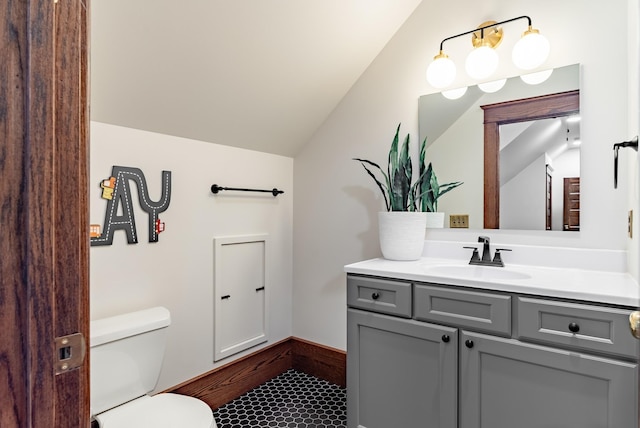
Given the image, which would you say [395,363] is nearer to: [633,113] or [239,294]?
[239,294]

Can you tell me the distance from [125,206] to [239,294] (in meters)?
0.89

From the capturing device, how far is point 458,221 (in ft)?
6.53

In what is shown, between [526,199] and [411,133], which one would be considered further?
[411,133]

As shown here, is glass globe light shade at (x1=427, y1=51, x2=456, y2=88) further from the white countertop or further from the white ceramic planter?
the white countertop

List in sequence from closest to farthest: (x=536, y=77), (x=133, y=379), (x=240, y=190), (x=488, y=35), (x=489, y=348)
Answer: (x=489, y=348), (x=133, y=379), (x=536, y=77), (x=488, y=35), (x=240, y=190)

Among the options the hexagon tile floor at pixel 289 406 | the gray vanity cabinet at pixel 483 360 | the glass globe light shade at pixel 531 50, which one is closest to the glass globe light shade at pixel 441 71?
the glass globe light shade at pixel 531 50

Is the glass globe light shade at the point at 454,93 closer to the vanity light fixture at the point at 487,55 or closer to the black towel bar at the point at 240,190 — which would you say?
the vanity light fixture at the point at 487,55

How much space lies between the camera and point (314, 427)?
192 centimetres

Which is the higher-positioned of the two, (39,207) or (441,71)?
(441,71)

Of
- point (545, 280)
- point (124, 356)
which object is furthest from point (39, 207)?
point (545, 280)

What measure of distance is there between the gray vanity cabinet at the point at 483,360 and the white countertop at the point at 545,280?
32mm

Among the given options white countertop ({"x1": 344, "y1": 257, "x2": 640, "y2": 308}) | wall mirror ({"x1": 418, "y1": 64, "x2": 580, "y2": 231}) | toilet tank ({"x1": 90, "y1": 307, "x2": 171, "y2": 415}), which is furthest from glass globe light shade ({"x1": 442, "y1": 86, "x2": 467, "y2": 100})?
toilet tank ({"x1": 90, "y1": 307, "x2": 171, "y2": 415})

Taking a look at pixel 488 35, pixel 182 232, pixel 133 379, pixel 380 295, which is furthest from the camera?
pixel 182 232

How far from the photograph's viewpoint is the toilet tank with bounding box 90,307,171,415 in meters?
1.40
